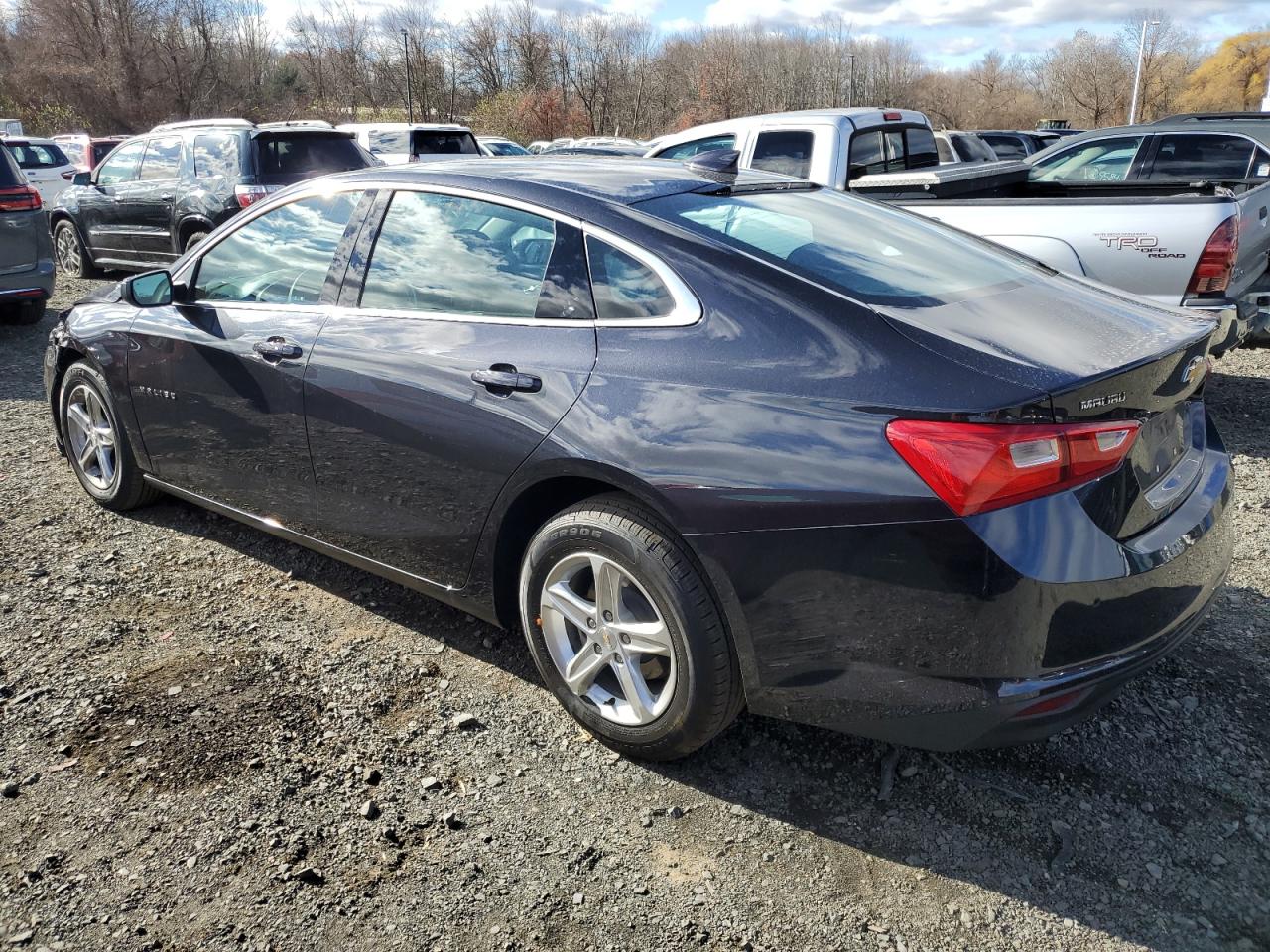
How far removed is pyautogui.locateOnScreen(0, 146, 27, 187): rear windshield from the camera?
8.70 meters

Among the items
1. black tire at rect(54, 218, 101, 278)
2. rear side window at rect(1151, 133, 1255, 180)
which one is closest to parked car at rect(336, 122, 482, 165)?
black tire at rect(54, 218, 101, 278)

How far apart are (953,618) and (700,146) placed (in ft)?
23.2

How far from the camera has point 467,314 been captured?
10.1 feet

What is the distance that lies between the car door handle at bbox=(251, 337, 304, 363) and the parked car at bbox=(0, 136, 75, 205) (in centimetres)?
1647

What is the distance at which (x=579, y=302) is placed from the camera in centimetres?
285

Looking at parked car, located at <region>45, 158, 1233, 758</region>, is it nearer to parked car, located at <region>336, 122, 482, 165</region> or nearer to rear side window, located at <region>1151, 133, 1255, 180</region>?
rear side window, located at <region>1151, 133, 1255, 180</region>

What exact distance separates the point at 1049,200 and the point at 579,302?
388cm

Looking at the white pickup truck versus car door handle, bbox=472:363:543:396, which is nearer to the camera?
car door handle, bbox=472:363:543:396

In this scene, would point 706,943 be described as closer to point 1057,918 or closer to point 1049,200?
point 1057,918

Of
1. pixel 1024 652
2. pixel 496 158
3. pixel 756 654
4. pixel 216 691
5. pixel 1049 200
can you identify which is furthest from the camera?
pixel 1049 200

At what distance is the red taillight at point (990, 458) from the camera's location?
2152 millimetres

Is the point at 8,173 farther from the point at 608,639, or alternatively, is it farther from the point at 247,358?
the point at 608,639

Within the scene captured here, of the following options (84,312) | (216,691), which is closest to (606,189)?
(216,691)

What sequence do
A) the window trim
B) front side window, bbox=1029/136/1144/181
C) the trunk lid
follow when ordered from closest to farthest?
the trunk lid
the window trim
front side window, bbox=1029/136/1144/181
